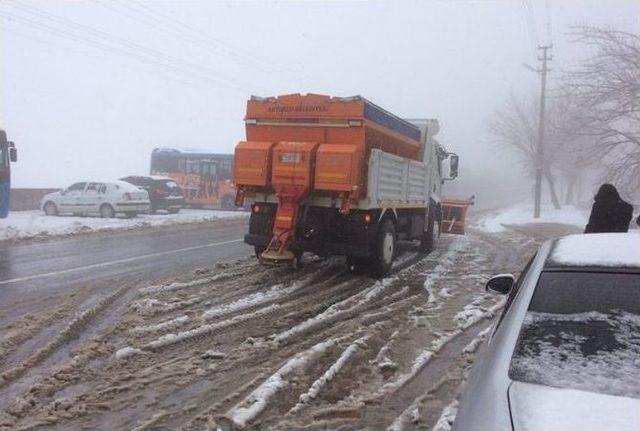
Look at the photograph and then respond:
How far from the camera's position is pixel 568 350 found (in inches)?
109

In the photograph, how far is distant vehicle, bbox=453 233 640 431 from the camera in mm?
2164

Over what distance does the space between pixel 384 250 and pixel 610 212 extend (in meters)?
4.06

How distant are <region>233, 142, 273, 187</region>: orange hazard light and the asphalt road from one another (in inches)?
79.3

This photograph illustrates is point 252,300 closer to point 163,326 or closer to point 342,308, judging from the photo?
point 342,308

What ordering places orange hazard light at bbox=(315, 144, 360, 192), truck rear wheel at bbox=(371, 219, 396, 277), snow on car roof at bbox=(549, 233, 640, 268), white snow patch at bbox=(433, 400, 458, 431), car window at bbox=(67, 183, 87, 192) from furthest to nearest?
1. car window at bbox=(67, 183, 87, 192)
2. truck rear wheel at bbox=(371, 219, 396, 277)
3. orange hazard light at bbox=(315, 144, 360, 192)
4. white snow patch at bbox=(433, 400, 458, 431)
5. snow on car roof at bbox=(549, 233, 640, 268)

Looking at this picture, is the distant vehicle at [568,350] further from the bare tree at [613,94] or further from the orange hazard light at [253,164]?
the bare tree at [613,94]

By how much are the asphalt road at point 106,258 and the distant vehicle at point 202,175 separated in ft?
40.3

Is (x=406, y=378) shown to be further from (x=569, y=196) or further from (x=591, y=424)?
(x=569, y=196)

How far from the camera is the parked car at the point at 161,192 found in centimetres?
2625

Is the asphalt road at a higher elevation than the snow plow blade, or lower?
lower

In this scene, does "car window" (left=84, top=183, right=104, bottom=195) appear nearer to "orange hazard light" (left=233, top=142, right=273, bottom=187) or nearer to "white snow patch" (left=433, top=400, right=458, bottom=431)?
"orange hazard light" (left=233, top=142, right=273, bottom=187)

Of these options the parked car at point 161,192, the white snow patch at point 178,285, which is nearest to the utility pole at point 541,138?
the parked car at point 161,192

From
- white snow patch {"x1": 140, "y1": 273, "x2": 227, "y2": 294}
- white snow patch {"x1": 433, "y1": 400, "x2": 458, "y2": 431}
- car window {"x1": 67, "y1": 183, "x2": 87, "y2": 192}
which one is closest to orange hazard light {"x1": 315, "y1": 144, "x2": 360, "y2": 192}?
white snow patch {"x1": 140, "y1": 273, "x2": 227, "y2": 294}

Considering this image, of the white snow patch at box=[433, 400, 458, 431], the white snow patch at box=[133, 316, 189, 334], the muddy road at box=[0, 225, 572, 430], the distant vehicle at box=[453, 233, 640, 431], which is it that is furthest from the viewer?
the white snow patch at box=[133, 316, 189, 334]
